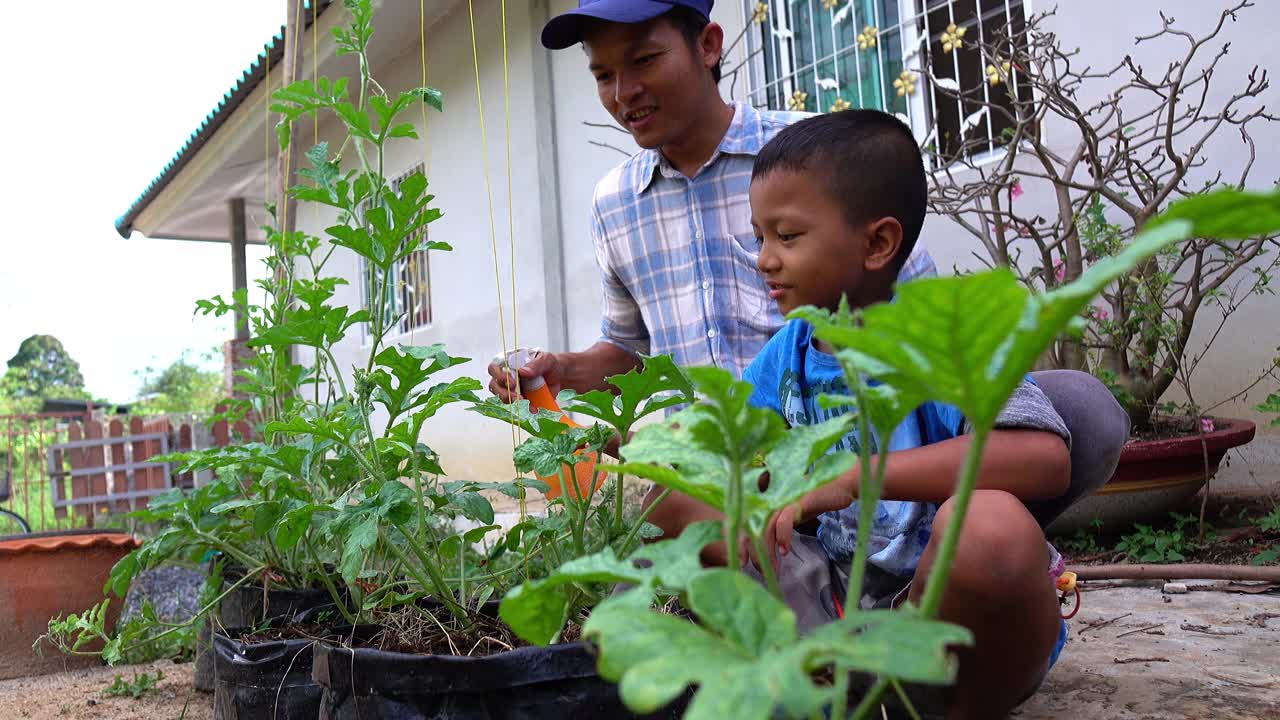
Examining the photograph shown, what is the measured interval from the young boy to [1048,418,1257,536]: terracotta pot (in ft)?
5.50

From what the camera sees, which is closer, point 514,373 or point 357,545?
point 357,545

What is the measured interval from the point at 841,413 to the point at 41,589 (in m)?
2.37

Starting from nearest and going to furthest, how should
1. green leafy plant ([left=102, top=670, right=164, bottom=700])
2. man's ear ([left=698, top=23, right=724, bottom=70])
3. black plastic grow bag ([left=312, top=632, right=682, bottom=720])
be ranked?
1. black plastic grow bag ([left=312, top=632, right=682, bottom=720])
2. man's ear ([left=698, top=23, right=724, bottom=70])
3. green leafy plant ([left=102, top=670, right=164, bottom=700])

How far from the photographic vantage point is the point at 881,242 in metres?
1.51

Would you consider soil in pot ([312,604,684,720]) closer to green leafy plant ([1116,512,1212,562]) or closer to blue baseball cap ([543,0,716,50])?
blue baseball cap ([543,0,716,50])

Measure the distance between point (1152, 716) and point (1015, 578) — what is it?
0.56m

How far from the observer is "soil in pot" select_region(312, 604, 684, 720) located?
109cm

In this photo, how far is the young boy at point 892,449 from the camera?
1113mm

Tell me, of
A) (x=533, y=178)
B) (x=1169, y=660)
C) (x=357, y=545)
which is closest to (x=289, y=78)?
(x=357, y=545)

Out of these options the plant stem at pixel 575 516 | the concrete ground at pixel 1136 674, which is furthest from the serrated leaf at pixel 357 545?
the concrete ground at pixel 1136 674

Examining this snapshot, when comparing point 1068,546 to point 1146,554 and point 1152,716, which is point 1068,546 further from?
point 1152,716

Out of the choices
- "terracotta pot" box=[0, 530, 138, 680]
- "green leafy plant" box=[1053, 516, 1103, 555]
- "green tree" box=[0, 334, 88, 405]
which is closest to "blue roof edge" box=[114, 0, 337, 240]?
"terracotta pot" box=[0, 530, 138, 680]

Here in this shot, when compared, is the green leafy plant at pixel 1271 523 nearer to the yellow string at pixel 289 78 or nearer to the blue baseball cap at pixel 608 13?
the blue baseball cap at pixel 608 13

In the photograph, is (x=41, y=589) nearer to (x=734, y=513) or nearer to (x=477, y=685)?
(x=477, y=685)
